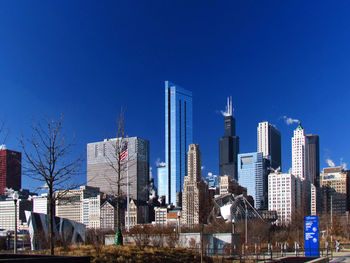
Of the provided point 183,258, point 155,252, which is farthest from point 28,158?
point 183,258

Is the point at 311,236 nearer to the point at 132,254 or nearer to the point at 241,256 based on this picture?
the point at 241,256

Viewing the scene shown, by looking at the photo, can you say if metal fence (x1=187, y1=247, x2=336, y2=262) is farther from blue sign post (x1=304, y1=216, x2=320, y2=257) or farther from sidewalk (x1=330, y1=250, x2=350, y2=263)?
blue sign post (x1=304, y1=216, x2=320, y2=257)

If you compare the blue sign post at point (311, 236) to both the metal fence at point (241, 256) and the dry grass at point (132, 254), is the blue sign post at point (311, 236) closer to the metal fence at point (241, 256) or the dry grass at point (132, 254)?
the metal fence at point (241, 256)

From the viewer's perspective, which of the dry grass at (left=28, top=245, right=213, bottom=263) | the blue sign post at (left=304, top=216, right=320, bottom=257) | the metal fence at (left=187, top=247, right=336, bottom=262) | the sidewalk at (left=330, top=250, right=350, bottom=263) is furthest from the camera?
the blue sign post at (left=304, top=216, right=320, bottom=257)

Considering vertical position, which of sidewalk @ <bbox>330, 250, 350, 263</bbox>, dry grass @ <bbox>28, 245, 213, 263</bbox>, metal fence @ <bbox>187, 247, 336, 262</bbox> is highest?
dry grass @ <bbox>28, 245, 213, 263</bbox>

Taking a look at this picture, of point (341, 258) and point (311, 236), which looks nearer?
point (311, 236)

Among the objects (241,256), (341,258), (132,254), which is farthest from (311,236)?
(132,254)

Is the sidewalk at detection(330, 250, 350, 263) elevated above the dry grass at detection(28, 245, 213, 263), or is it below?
below

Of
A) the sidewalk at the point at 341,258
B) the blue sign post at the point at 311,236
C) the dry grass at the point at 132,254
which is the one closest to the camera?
the dry grass at the point at 132,254

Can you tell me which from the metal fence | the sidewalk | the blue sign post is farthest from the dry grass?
the sidewalk

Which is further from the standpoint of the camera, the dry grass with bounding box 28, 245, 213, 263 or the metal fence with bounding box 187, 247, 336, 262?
the metal fence with bounding box 187, 247, 336, 262

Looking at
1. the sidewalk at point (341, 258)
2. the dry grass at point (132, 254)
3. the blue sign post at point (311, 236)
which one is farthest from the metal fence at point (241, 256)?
the dry grass at point (132, 254)

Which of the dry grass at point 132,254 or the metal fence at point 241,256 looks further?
the metal fence at point 241,256

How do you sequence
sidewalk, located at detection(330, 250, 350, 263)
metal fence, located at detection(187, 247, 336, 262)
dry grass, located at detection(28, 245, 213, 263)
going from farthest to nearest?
1. sidewalk, located at detection(330, 250, 350, 263)
2. metal fence, located at detection(187, 247, 336, 262)
3. dry grass, located at detection(28, 245, 213, 263)
